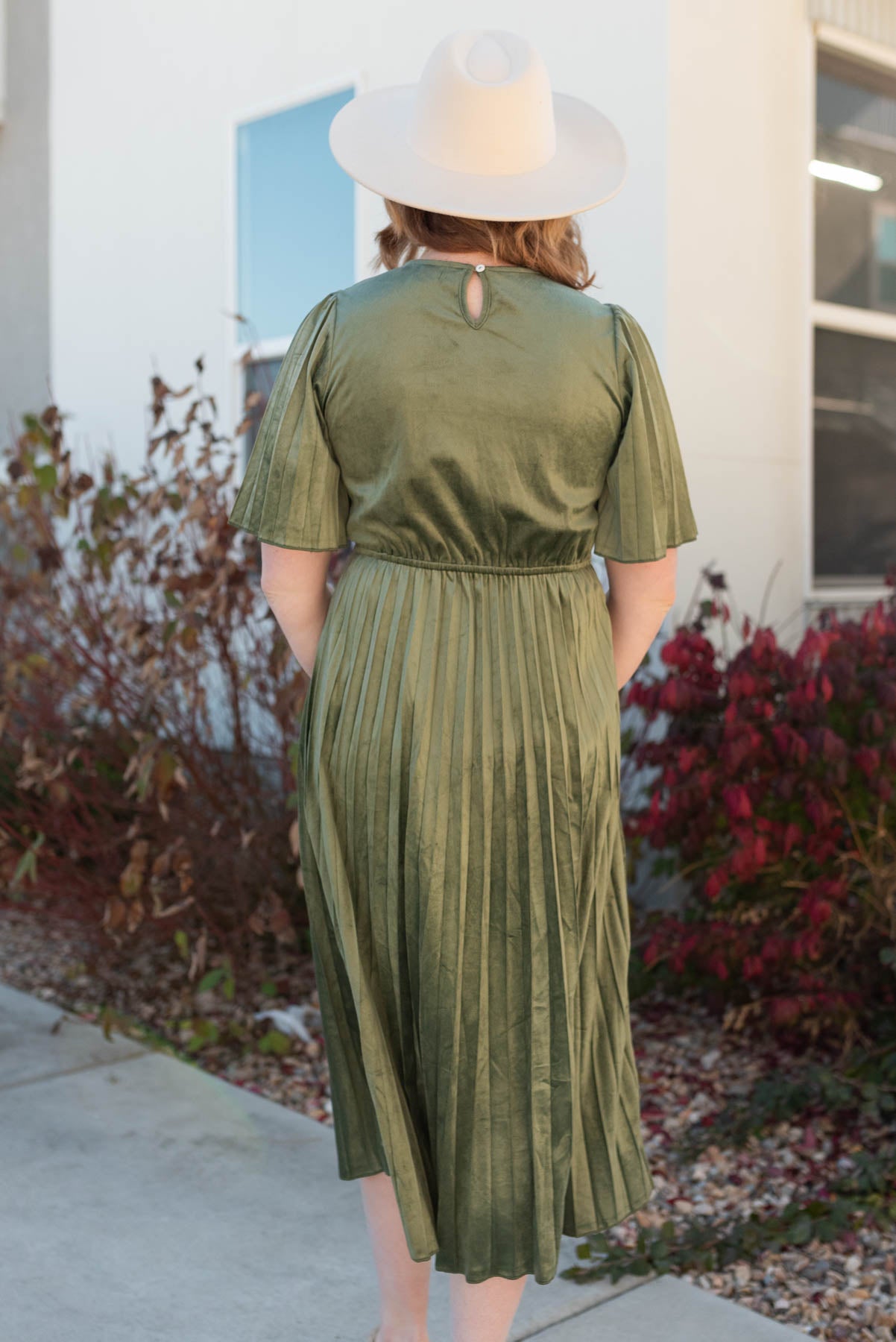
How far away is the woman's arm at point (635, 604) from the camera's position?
2.00 meters

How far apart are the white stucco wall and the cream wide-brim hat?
6.88ft

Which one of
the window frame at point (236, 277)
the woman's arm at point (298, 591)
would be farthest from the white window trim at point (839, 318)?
the woman's arm at point (298, 591)

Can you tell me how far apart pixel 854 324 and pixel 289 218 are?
84.8 inches

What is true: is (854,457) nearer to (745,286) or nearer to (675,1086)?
(745,286)

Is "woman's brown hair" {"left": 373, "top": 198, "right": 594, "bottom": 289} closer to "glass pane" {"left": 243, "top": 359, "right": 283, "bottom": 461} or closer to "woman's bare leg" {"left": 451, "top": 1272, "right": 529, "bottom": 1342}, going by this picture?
"woman's bare leg" {"left": 451, "top": 1272, "right": 529, "bottom": 1342}

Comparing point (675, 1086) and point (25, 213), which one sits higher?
point (25, 213)

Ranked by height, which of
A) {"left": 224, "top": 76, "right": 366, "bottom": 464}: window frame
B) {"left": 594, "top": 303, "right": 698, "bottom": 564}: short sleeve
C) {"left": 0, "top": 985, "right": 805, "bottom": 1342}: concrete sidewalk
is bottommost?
{"left": 0, "top": 985, "right": 805, "bottom": 1342}: concrete sidewalk

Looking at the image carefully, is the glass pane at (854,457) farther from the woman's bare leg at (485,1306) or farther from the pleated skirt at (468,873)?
the woman's bare leg at (485,1306)

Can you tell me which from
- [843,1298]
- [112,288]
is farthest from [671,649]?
[112,288]

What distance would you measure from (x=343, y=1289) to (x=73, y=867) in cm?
176

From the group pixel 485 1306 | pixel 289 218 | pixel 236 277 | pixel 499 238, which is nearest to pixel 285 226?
pixel 289 218

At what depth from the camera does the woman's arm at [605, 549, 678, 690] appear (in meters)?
2.00

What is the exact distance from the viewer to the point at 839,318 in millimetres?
4445

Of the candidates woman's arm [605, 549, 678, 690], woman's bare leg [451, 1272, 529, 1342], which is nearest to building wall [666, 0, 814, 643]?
woman's arm [605, 549, 678, 690]
